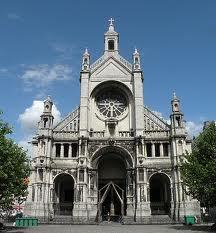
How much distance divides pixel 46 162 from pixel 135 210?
1417cm

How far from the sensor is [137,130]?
50.1 meters

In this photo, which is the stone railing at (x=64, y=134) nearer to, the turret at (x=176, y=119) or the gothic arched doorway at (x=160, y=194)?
the gothic arched doorway at (x=160, y=194)

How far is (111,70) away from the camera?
54938 mm

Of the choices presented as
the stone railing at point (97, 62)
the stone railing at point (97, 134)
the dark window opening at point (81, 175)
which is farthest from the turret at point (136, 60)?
the dark window opening at point (81, 175)

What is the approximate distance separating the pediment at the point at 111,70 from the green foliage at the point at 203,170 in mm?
21325

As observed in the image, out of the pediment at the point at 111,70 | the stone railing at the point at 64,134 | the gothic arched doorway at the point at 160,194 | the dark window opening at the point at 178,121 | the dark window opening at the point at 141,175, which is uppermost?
the pediment at the point at 111,70

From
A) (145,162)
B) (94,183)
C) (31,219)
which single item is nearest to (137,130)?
(145,162)

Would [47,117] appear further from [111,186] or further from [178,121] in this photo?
[178,121]

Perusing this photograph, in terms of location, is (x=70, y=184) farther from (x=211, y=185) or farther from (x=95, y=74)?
(x=211, y=185)

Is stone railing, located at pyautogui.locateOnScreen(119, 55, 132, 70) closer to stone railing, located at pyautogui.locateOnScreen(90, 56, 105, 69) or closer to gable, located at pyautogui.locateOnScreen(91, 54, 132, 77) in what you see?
gable, located at pyautogui.locateOnScreen(91, 54, 132, 77)

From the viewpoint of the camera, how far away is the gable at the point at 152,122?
168 feet

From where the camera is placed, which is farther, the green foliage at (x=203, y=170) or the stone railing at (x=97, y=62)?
the stone railing at (x=97, y=62)

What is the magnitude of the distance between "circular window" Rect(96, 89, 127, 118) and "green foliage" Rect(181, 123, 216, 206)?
61.8 ft

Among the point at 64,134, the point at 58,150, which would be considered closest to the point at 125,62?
the point at 64,134
